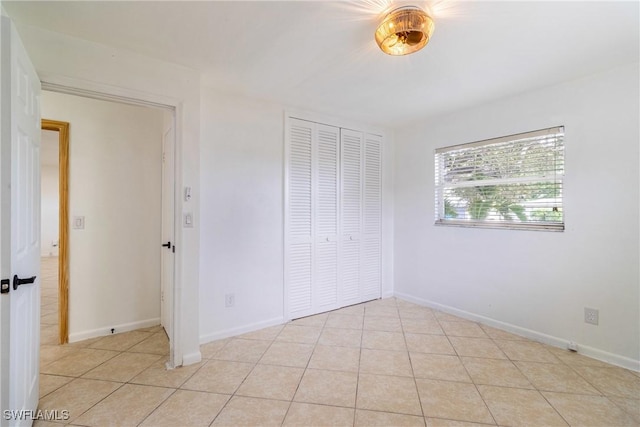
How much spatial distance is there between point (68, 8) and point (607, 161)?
376cm

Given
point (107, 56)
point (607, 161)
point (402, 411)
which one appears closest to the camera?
point (402, 411)

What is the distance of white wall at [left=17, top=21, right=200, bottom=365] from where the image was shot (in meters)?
1.76

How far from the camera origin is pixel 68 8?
155cm

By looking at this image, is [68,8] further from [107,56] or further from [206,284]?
[206,284]

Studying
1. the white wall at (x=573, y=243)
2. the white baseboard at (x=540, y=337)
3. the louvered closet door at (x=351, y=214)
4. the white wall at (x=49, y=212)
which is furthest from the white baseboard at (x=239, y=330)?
the white wall at (x=49, y=212)

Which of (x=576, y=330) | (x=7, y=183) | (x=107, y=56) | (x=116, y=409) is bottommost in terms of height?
(x=116, y=409)

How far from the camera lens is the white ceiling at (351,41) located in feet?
5.08

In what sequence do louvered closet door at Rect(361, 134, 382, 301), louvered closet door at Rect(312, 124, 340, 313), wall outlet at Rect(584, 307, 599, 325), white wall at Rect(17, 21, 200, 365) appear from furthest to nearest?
louvered closet door at Rect(361, 134, 382, 301), louvered closet door at Rect(312, 124, 340, 313), wall outlet at Rect(584, 307, 599, 325), white wall at Rect(17, 21, 200, 365)

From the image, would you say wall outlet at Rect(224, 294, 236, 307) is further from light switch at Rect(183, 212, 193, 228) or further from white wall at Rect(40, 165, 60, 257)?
white wall at Rect(40, 165, 60, 257)

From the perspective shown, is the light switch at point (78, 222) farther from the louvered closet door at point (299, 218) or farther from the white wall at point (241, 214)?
the louvered closet door at point (299, 218)

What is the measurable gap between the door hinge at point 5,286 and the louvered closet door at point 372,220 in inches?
120

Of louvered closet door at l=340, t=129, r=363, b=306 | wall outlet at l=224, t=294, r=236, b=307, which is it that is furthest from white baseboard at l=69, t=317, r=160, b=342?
louvered closet door at l=340, t=129, r=363, b=306

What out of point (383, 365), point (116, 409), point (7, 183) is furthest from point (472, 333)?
point (7, 183)

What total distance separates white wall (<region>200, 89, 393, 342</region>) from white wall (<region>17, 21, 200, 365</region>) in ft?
1.03
